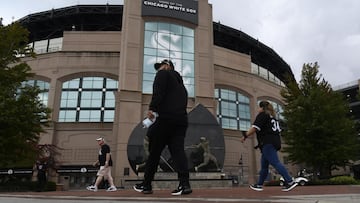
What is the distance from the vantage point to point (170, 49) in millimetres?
34562

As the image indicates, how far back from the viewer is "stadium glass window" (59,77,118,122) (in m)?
37.0

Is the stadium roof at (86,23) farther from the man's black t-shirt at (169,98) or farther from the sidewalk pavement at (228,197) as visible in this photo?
the man's black t-shirt at (169,98)

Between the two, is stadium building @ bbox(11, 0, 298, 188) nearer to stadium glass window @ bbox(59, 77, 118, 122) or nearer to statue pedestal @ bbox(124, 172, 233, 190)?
stadium glass window @ bbox(59, 77, 118, 122)

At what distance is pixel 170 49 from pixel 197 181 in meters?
19.1

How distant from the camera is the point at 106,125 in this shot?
36.3 meters

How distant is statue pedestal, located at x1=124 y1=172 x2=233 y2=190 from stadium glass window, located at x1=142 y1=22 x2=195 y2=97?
14.5 meters

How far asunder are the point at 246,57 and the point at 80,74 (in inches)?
907

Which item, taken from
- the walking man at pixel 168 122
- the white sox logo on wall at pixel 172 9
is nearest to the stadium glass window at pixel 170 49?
the white sox logo on wall at pixel 172 9

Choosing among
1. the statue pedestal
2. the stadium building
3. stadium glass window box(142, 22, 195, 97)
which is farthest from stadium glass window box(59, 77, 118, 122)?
the statue pedestal

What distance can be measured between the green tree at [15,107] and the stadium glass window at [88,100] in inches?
729

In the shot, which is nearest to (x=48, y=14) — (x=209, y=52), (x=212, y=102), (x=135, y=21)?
(x=135, y=21)

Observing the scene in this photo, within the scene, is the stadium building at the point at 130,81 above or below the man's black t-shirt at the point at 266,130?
above

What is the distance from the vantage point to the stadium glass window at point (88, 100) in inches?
1458

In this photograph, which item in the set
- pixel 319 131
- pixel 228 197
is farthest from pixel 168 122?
pixel 319 131
